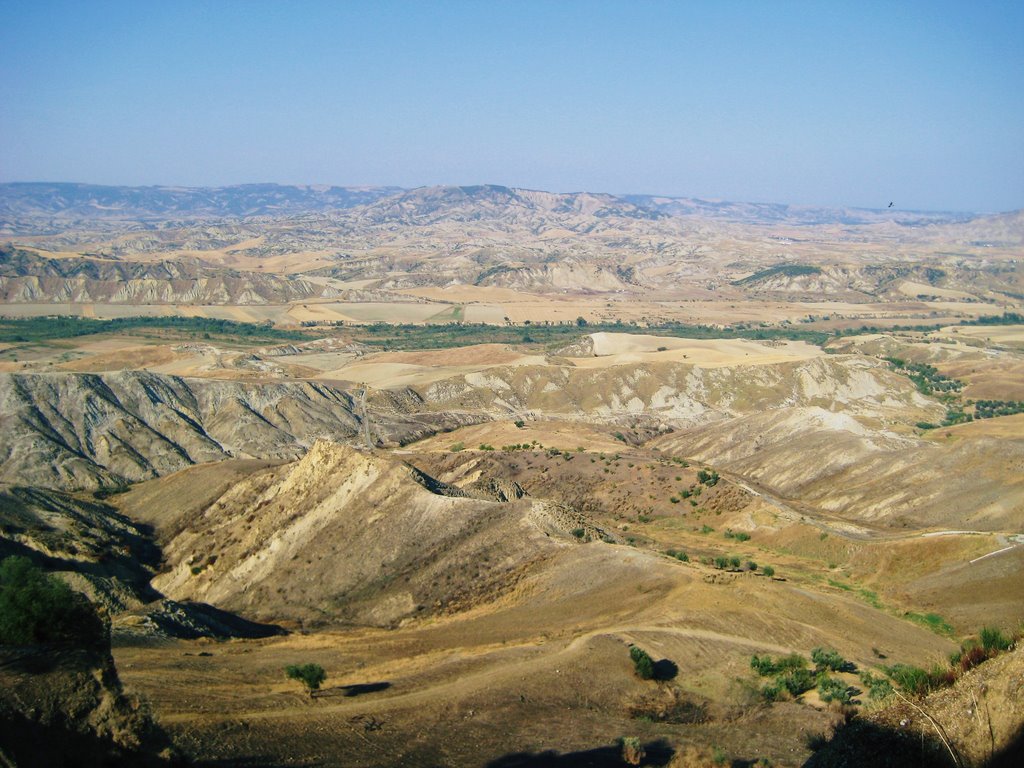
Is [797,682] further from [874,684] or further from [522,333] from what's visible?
[522,333]

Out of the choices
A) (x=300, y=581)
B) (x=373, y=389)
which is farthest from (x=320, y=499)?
(x=373, y=389)

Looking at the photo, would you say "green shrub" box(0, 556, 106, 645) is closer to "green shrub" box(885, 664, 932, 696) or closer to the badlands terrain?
the badlands terrain

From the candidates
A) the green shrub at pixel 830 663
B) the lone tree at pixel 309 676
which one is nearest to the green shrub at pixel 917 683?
the green shrub at pixel 830 663

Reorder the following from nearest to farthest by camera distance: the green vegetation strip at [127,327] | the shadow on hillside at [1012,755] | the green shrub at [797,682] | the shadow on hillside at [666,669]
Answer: the shadow on hillside at [1012,755]
the green shrub at [797,682]
the shadow on hillside at [666,669]
the green vegetation strip at [127,327]

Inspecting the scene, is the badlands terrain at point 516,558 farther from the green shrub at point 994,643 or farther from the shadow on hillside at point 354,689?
the green shrub at point 994,643

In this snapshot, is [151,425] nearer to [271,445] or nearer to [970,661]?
[271,445]

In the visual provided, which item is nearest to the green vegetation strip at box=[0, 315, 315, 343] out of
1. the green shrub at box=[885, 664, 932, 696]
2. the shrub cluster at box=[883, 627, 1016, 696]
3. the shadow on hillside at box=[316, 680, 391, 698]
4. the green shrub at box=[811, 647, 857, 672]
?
the shadow on hillside at box=[316, 680, 391, 698]
